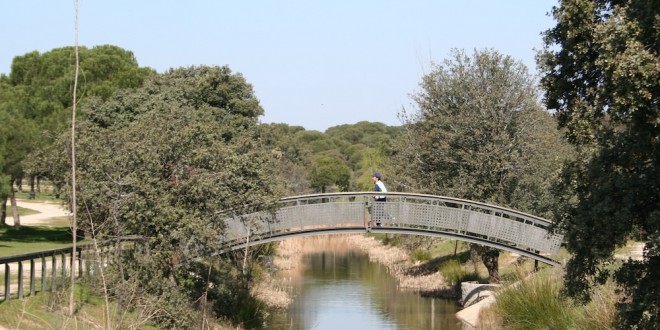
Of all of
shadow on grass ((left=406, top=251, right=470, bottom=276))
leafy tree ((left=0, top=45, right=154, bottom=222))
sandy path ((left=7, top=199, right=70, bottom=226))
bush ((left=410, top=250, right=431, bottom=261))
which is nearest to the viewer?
shadow on grass ((left=406, top=251, right=470, bottom=276))

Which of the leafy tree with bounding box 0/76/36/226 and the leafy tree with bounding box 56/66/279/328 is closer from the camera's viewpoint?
the leafy tree with bounding box 56/66/279/328

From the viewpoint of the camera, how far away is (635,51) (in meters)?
11.5

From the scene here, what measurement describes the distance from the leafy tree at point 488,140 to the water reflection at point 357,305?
301 cm

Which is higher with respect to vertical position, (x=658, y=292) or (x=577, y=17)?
(x=577, y=17)

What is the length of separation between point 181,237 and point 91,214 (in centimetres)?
189

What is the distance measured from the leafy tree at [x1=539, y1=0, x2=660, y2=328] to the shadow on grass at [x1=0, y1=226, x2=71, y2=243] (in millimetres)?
21715

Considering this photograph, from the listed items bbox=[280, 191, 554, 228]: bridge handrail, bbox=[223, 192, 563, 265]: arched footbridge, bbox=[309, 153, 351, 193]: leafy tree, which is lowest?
bbox=[223, 192, 563, 265]: arched footbridge

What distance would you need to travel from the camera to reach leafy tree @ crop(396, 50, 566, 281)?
3000 centimetres

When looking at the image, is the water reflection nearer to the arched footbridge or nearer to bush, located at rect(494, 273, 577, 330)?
the arched footbridge

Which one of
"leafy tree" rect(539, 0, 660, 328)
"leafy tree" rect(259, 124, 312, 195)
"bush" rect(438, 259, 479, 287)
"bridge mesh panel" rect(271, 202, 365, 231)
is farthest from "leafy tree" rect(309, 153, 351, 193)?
"leafy tree" rect(539, 0, 660, 328)

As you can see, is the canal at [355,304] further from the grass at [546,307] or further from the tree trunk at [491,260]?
the grass at [546,307]

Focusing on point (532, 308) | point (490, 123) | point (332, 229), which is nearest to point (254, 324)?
point (332, 229)

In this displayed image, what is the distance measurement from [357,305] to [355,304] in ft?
0.84

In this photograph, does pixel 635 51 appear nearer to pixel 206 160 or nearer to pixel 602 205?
pixel 602 205
